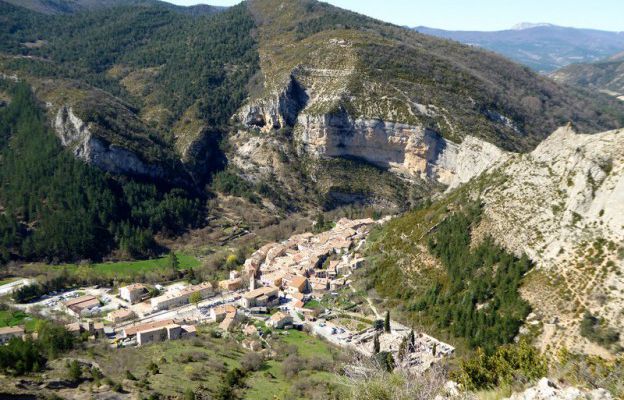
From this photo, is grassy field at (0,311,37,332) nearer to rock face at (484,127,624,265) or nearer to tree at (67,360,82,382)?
tree at (67,360,82,382)

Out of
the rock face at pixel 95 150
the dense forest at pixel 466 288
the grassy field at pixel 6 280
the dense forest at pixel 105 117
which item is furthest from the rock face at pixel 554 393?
the rock face at pixel 95 150

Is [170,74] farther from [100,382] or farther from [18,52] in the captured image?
[100,382]

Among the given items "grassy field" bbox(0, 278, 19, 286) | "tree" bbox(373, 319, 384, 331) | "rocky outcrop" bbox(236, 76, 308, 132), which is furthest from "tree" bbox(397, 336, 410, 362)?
"rocky outcrop" bbox(236, 76, 308, 132)

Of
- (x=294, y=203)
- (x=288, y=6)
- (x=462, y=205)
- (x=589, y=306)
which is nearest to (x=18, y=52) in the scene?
(x=288, y=6)

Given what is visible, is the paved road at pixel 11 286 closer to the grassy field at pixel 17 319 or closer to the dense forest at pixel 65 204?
the grassy field at pixel 17 319

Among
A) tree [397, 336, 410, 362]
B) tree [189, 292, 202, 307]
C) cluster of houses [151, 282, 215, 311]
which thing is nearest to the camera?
tree [397, 336, 410, 362]

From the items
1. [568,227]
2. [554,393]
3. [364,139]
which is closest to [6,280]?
[568,227]
